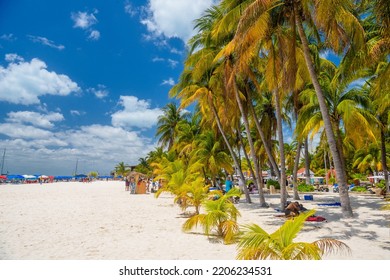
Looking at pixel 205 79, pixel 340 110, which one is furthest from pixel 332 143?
pixel 205 79

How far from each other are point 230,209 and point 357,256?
304 centimetres

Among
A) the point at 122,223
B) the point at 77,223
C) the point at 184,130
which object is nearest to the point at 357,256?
the point at 122,223

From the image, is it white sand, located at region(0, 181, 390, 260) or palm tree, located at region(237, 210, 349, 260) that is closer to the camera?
palm tree, located at region(237, 210, 349, 260)

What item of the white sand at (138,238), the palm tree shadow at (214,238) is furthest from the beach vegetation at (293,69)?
the palm tree shadow at (214,238)

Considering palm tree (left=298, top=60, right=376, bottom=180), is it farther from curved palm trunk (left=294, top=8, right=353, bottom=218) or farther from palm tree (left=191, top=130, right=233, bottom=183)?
palm tree (left=191, top=130, right=233, bottom=183)

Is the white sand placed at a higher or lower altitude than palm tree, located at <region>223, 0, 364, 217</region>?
lower

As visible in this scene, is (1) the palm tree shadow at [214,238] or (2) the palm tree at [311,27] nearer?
(1) the palm tree shadow at [214,238]

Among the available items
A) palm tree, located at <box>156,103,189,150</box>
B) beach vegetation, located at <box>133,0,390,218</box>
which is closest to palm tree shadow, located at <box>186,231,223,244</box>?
beach vegetation, located at <box>133,0,390,218</box>

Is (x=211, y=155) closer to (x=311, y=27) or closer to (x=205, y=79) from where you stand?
(x=205, y=79)

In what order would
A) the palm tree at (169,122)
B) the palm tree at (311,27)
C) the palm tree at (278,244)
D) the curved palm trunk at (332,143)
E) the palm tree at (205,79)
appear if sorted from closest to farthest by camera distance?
the palm tree at (278,244)
the palm tree at (311,27)
the curved palm trunk at (332,143)
the palm tree at (205,79)
the palm tree at (169,122)

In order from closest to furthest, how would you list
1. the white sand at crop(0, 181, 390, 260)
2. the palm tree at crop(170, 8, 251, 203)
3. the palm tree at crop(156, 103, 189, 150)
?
the white sand at crop(0, 181, 390, 260) < the palm tree at crop(170, 8, 251, 203) < the palm tree at crop(156, 103, 189, 150)

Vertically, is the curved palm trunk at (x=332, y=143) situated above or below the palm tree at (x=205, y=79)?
below

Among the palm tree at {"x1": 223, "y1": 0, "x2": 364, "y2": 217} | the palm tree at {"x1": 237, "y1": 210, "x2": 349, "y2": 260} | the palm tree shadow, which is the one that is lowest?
the palm tree shadow

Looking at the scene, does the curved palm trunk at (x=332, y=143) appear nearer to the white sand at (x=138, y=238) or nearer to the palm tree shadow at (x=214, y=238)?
the white sand at (x=138, y=238)
